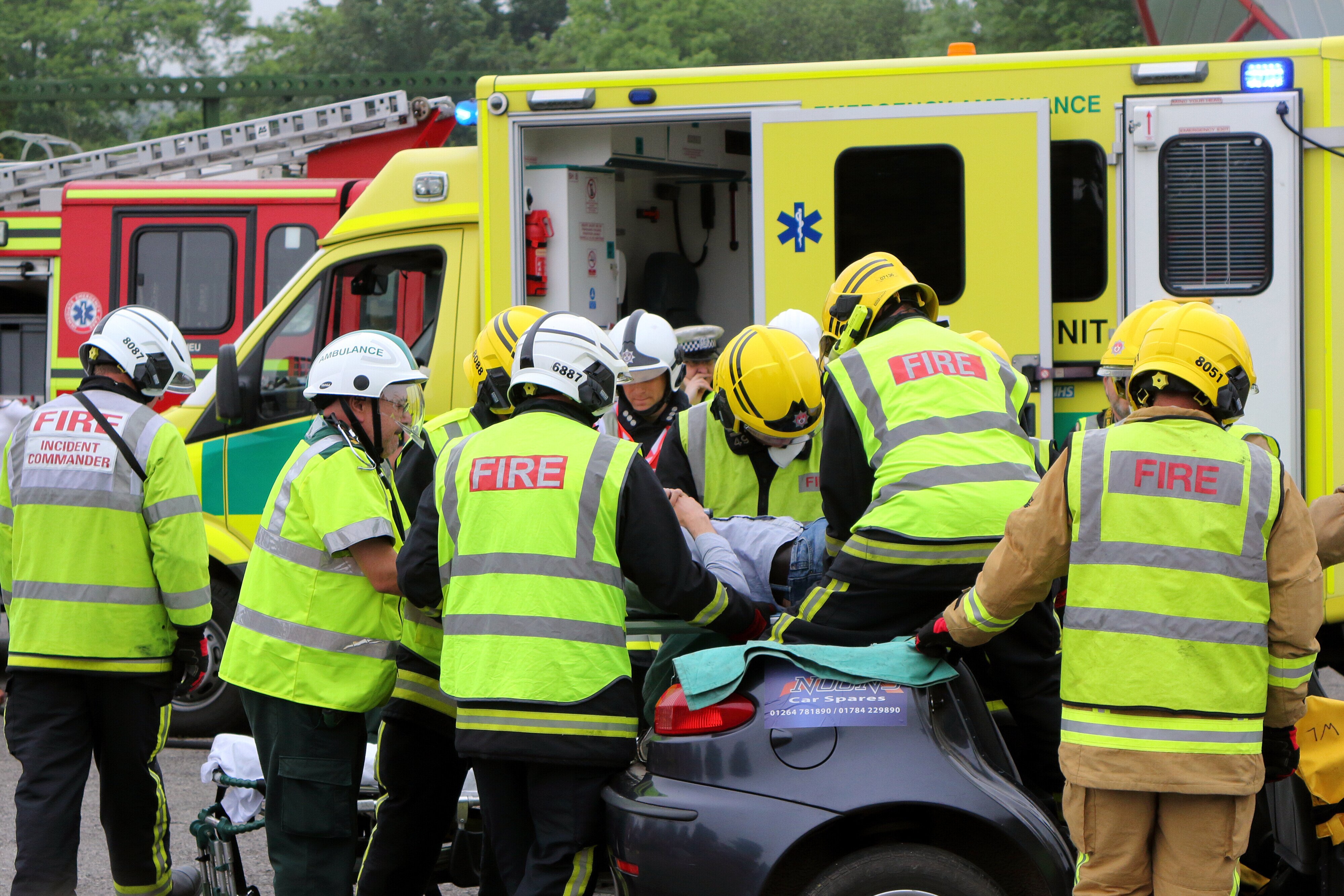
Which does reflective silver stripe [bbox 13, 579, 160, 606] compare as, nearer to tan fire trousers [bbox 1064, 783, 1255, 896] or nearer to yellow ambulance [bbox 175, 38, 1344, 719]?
yellow ambulance [bbox 175, 38, 1344, 719]

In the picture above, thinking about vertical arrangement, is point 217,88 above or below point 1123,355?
above

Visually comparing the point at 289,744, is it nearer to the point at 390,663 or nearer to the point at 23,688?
the point at 390,663

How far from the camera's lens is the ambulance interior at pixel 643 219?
6.76 meters

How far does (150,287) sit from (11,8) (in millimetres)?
41632

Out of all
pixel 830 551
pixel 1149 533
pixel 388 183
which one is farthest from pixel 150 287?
pixel 1149 533

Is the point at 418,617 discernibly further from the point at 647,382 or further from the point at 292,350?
the point at 292,350

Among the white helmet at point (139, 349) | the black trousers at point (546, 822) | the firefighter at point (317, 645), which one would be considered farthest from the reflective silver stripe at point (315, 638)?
the white helmet at point (139, 349)

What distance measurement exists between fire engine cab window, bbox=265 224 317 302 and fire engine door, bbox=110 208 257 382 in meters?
0.12

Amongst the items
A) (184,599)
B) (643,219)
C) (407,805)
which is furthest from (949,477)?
(643,219)

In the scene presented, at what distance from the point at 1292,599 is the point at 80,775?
3.44 metres

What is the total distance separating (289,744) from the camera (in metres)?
3.85

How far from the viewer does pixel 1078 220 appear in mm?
6090

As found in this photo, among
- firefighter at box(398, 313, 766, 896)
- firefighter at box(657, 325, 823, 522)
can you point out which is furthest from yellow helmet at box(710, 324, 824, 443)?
firefighter at box(398, 313, 766, 896)

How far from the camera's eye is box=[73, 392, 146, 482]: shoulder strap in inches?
171
